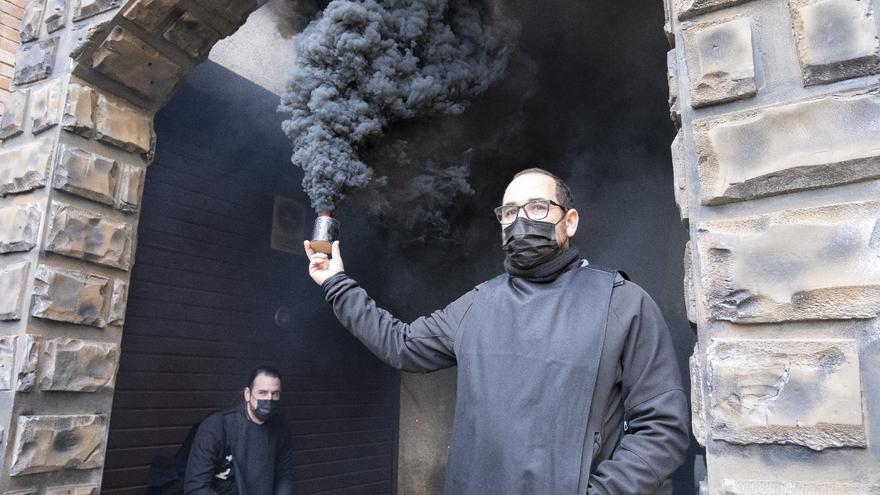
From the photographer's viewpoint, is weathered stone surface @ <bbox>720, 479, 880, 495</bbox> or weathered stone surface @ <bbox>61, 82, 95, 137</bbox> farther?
weathered stone surface @ <bbox>61, 82, 95, 137</bbox>

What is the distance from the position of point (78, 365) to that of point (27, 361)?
219 millimetres

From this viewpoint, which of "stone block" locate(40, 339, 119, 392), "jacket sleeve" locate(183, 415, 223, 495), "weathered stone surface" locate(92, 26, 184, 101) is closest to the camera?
"stone block" locate(40, 339, 119, 392)

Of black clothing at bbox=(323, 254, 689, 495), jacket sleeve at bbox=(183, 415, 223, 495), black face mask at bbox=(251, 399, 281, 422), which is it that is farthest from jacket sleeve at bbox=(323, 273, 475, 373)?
jacket sleeve at bbox=(183, 415, 223, 495)

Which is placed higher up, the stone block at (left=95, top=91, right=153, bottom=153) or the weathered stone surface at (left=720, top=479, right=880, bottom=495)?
the stone block at (left=95, top=91, right=153, bottom=153)

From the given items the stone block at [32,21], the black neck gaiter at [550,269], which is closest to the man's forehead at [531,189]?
the black neck gaiter at [550,269]

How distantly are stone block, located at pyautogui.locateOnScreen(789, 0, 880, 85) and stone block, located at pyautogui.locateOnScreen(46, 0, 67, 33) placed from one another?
3283mm

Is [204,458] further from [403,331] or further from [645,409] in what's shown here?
[645,409]

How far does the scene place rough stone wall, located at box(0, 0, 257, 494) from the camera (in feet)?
8.95

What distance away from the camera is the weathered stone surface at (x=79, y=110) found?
295 centimetres

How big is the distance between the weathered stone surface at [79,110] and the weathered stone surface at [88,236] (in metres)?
0.38

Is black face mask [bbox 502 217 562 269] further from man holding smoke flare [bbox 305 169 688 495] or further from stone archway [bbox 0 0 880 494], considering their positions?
stone archway [bbox 0 0 880 494]

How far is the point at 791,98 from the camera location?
1.53m

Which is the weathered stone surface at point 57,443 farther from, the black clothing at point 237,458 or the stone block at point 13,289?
the black clothing at point 237,458

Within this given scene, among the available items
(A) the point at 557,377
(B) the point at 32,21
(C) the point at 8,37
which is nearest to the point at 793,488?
(A) the point at 557,377
